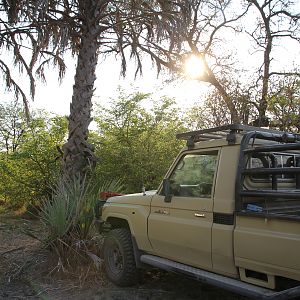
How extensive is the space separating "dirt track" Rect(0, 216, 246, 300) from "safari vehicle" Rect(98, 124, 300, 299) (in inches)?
11.7

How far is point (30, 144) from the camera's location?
44.9 feet

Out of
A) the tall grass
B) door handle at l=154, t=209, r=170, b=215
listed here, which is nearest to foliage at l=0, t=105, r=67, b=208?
the tall grass

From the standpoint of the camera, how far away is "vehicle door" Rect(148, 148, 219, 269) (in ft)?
15.6

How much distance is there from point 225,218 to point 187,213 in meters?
0.66

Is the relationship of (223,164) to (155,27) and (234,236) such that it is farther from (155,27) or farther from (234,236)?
(155,27)

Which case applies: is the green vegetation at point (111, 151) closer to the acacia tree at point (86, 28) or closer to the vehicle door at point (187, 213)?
the acacia tree at point (86, 28)

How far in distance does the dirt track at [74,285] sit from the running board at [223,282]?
609 millimetres

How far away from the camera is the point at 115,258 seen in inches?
248

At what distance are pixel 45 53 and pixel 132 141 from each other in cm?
355

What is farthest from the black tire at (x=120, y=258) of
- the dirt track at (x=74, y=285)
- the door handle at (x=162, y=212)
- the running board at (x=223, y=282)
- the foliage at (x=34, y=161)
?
the foliage at (x=34, y=161)

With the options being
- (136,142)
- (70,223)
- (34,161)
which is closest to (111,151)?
(136,142)

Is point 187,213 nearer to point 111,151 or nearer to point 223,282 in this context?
point 223,282

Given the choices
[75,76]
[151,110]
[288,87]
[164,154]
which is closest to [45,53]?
[75,76]

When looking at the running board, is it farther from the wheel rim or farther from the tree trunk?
the tree trunk
